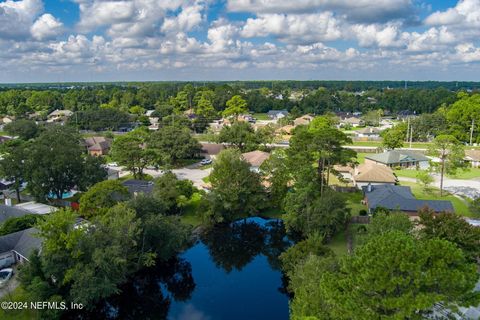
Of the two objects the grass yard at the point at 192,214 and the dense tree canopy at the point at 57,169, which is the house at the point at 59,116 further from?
the grass yard at the point at 192,214

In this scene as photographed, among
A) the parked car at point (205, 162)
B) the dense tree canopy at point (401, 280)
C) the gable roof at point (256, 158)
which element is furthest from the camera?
the parked car at point (205, 162)

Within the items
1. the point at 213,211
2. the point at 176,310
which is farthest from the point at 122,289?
the point at 213,211

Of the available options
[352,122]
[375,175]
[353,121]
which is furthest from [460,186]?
[353,121]

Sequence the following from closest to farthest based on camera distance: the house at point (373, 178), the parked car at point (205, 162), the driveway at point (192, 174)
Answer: the house at point (373, 178) < the driveway at point (192, 174) < the parked car at point (205, 162)

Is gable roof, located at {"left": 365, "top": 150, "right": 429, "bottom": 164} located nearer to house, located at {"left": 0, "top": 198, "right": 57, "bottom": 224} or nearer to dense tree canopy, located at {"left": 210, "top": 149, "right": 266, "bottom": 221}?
dense tree canopy, located at {"left": 210, "top": 149, "right": 266, "bottom": 221}

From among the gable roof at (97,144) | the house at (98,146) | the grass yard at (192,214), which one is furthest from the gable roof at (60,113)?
the grass yard at (192,214)

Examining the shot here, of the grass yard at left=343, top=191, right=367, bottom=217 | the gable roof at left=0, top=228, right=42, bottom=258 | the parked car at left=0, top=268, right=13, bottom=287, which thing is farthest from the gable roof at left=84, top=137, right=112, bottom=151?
the grass yard at left=343, top=191, right=367, bottom=217

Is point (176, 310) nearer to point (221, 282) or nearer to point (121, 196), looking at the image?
point (221, 282)
